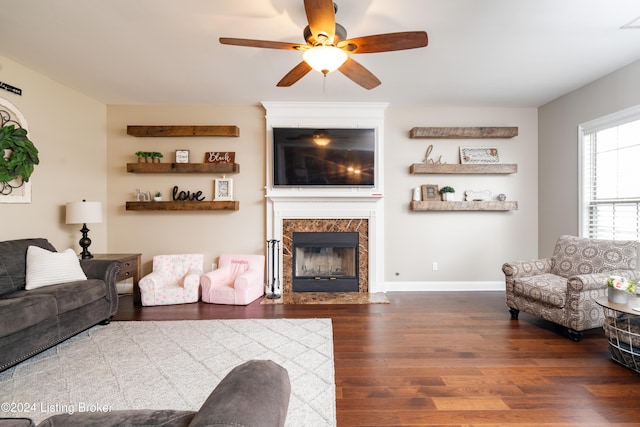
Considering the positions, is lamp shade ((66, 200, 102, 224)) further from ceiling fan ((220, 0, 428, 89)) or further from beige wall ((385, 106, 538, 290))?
beige wall ((385, 106, 538, 290))

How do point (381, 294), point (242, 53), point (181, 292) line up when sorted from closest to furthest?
point (242, 53)
point (181, 292)
point (381, 294)

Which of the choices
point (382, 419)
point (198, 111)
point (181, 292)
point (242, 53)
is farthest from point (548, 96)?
point (181, 292)

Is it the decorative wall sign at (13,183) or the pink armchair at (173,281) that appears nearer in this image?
the decorative wall sign at (13,183)

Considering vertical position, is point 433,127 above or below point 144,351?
above

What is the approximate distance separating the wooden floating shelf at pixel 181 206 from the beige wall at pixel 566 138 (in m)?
4.47

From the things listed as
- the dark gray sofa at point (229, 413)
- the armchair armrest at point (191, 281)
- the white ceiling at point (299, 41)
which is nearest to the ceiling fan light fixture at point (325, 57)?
the white ceiling at point (299, 41)

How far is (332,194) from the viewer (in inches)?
167

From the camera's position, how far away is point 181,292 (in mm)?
3787

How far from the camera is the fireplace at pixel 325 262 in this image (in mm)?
4293

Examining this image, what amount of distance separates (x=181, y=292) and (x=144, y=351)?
1318 millimetres

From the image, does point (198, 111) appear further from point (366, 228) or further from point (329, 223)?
point (366, 228)

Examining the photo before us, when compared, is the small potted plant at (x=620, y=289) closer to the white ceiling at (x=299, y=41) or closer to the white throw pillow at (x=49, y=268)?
the white ceiling at (x=299, y=41)

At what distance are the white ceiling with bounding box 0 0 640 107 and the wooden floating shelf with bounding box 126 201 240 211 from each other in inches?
57.2

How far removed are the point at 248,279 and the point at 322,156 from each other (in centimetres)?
196
